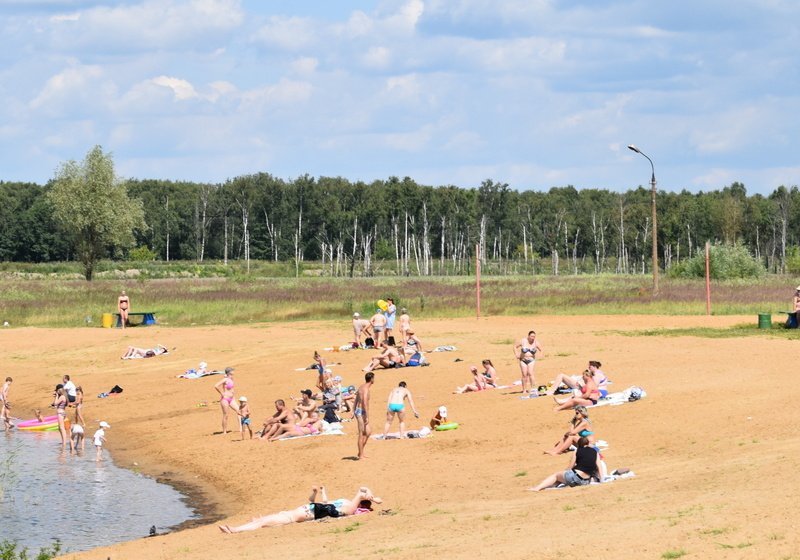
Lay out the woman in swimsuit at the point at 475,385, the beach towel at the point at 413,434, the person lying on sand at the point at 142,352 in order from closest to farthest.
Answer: the beach towel at the point at 413,434 → the woman in swimsuit at the point at 475,385 → the person lying on sand at the point at 142,352

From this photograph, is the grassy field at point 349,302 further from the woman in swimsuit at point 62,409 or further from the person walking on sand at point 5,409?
the woman in swimsuit at point 62,409

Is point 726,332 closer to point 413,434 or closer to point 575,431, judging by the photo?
point 413,434

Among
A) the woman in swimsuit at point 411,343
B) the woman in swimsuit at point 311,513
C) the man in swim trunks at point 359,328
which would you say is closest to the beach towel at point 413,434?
the woman in swimsuit at point 311,513

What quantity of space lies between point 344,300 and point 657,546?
153 feet

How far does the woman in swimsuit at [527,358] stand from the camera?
27.0 metres

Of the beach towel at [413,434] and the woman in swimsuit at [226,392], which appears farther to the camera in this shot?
the woman in swimsuit at [226,392]

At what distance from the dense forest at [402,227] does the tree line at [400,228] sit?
172 millimetres

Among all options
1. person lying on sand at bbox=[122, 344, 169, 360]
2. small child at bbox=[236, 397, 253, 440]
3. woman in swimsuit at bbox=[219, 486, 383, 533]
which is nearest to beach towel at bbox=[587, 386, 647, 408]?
small child at bbox=[236, 397, 253, 440]

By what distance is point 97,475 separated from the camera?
23750 millimetres

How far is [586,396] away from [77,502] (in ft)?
34.2

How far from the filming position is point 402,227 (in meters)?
140

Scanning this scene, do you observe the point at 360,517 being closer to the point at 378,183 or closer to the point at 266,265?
the point at 266,265

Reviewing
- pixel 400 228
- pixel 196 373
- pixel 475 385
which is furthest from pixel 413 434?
pixel 400 228

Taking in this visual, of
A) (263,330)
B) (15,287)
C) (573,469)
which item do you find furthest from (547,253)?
(573,469)
